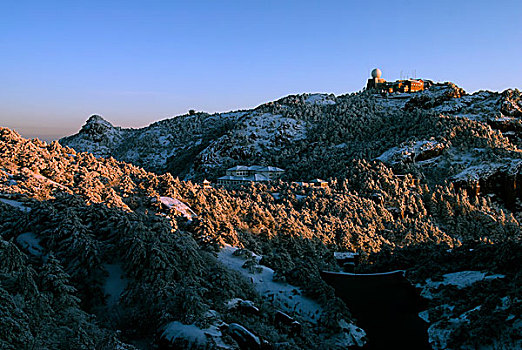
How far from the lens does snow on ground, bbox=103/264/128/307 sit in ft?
59.6

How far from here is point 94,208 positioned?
24.5m

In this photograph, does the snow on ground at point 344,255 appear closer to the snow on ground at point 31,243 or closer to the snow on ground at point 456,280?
the snow on ground at point 456,280

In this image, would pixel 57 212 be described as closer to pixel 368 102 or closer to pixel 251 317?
pixel 251 317

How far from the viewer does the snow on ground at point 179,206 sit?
1368 inches

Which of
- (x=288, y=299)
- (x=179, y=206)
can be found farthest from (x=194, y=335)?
(x=179, y=206)

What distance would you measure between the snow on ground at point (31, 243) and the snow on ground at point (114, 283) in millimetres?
3630

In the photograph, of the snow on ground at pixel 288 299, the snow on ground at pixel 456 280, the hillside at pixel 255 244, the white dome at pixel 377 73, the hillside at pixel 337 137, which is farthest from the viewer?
the white dome at pixel 377 73

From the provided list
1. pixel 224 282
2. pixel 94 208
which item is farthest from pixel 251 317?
pixel 94 208

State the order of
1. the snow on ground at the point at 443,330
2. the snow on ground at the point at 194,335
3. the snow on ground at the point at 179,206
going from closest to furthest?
the snow on ground at the point at 194,335 → the snow on ground at the point at 443,330 → the snow on ground at the point at 179,206

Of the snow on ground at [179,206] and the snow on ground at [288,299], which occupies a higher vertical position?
the snow on ground at [179,206]

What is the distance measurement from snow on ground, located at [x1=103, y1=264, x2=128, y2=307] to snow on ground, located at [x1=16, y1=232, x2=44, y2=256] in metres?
3.63

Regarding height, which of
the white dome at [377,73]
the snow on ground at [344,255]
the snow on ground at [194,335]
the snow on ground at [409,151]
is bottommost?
the snow on ground at [344,255]

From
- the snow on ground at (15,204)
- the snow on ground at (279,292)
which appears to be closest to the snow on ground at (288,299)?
the snow on ground at (279,292)

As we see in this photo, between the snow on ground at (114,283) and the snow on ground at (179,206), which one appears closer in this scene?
the snow on ground at (114,283)
